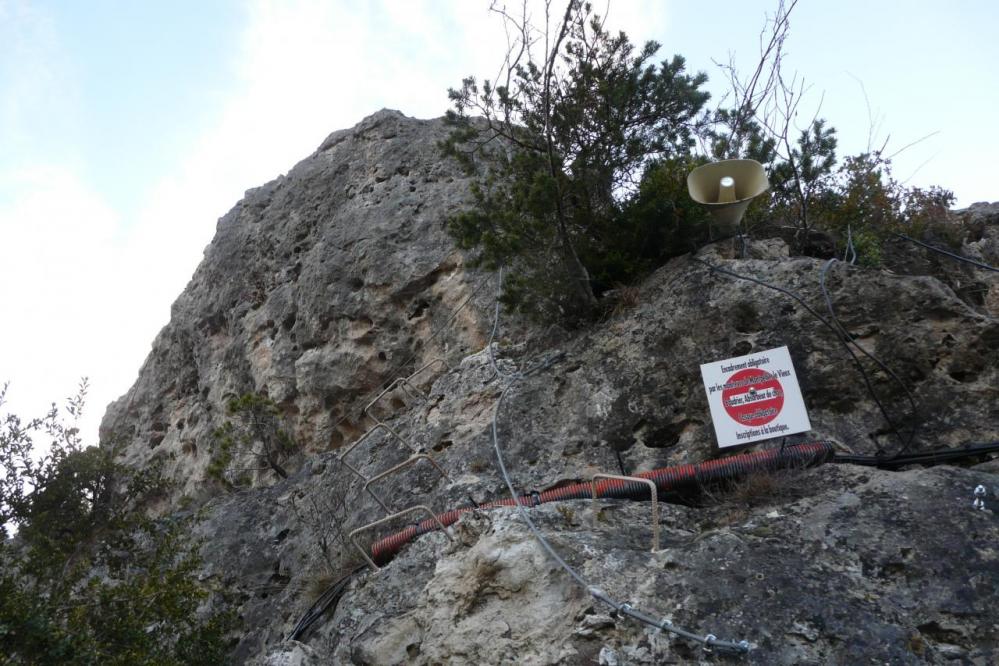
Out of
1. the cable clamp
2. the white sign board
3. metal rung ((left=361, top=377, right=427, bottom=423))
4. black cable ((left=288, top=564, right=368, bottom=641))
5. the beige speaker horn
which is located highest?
the beige speaker horn

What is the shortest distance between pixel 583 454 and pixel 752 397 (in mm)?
1571

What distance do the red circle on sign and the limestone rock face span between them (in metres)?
4.36

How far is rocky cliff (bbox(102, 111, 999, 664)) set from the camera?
462cm

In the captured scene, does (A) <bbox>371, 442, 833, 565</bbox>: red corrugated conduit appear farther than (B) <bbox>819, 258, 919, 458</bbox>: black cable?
No

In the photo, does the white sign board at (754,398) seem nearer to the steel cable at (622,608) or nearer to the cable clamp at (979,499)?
the cable clamp at (979,499)

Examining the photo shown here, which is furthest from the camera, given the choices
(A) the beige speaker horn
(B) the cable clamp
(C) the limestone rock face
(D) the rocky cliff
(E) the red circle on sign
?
(C) the limestone rock face

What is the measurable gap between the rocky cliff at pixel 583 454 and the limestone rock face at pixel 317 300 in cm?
5

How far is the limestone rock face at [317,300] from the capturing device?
448 inches

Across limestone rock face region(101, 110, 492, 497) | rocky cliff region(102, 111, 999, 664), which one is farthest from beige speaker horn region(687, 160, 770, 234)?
limestone rock face region(101, 110, 492, 497)

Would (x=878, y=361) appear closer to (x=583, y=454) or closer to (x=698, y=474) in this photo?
(x=698, y=474)

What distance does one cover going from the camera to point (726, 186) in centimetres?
820

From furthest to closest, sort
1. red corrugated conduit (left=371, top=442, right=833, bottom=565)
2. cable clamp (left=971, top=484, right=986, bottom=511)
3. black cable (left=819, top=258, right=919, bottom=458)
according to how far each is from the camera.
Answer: black cable (left=819, top=258, right=919, bottom=458)
red corrugated conduit (left=371, top=442, right=833, bottom=565)
cable clamp (left=971, top=484, right=986, bottom=511)

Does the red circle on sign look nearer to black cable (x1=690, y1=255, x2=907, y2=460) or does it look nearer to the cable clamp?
black cable (x1=690, y1=255, x2=907, y2=460)

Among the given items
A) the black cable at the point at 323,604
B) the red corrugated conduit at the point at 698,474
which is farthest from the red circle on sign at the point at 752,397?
the black cable at the point at 323,604
